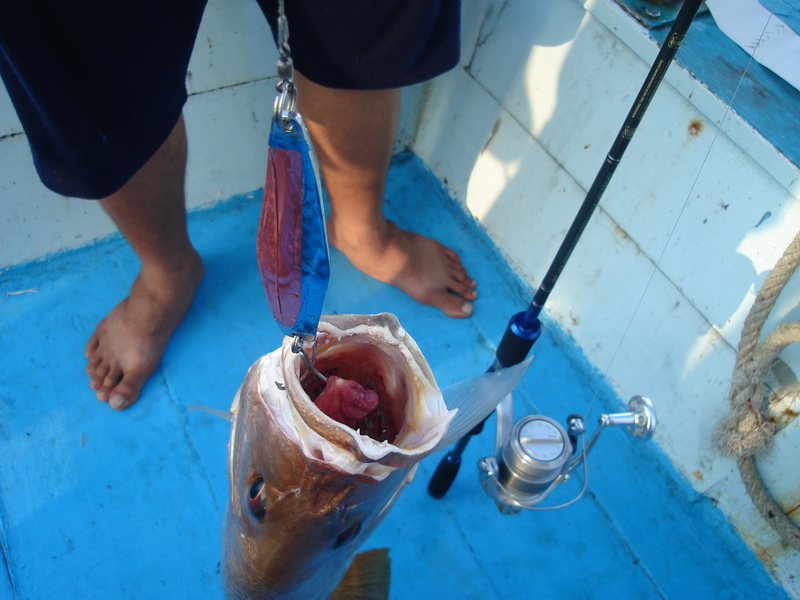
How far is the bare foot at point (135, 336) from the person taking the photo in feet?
6.86

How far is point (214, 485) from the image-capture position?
1.99 metres

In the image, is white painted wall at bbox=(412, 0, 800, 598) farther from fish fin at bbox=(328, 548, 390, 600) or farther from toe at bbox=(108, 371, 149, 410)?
toe at bbox=(108, 371, 149, 410)

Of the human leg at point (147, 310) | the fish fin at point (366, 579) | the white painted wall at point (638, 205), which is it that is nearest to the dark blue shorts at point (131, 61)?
the human leg at point (147, 310)

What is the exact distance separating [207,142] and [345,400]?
5.71 feet

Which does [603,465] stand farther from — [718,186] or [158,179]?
[158,179]

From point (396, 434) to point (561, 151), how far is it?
4.80 ft

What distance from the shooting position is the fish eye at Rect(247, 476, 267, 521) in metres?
0.95

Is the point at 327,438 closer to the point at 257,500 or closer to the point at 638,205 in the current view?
the point at 257,500

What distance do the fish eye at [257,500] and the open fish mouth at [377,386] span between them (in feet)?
0.49

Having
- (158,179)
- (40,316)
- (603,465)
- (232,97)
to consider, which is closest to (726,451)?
(603,465)

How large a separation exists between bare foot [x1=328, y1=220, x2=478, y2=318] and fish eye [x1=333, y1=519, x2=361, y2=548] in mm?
1399

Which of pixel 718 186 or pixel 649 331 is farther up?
pixel 718 186

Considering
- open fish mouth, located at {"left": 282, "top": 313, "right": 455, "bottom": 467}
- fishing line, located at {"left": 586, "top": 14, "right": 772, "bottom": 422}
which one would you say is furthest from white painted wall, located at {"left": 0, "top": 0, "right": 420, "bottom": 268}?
open fish mouth, located at {"left": 282, "top": 313, "right": 455, "bottom": 467}

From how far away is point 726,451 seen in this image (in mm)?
1880
